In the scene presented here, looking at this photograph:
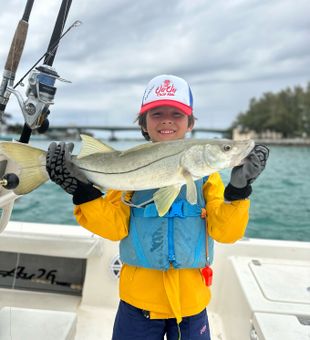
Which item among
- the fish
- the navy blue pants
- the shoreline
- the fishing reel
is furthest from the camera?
the shoreline

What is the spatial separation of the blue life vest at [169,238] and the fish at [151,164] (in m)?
0.34

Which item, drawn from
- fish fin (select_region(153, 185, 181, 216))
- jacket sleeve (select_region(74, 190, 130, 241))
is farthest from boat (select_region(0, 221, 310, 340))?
fish fin (select_region(153, 185, 181, 216))

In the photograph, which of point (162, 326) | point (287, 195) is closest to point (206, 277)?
point (162, 326)

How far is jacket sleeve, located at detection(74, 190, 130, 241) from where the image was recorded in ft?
7.00

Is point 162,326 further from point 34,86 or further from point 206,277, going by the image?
point 34,86

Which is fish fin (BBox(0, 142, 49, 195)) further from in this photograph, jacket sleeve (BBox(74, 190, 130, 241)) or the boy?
jacket sleeve (BBox(74, 190, 130, 241))

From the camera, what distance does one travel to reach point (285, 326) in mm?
2451

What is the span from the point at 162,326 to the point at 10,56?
226 centimetres

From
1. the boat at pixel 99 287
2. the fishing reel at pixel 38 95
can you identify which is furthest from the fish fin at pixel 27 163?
the boat at pixel 99 287

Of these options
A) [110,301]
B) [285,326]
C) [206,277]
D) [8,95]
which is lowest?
[110,301]

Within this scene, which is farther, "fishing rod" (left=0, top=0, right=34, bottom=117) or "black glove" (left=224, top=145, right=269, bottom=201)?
"fishing rod" (left=0, top=0, right=34, bottom=117)

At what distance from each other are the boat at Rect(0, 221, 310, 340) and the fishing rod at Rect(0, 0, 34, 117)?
1597mm

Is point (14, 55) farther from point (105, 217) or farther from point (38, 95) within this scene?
point (105, 217)

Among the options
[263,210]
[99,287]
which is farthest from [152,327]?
[263,210]
